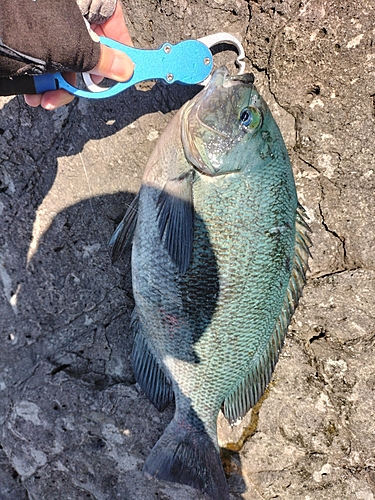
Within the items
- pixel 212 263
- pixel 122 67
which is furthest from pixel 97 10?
pixel 212 263

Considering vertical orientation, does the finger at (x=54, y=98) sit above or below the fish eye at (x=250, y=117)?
above

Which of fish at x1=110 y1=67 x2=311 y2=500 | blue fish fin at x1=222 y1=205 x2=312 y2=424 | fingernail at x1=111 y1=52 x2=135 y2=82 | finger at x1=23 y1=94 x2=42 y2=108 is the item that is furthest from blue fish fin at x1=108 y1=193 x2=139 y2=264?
blue fish fin at x1=222 y1=205 x2=312 y2=424

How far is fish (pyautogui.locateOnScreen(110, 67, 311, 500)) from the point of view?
6.46 ft

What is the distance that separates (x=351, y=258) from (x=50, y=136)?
193 cm

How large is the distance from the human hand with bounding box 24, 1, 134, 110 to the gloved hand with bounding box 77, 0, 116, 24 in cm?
5

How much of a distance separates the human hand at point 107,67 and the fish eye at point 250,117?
22.4 inches

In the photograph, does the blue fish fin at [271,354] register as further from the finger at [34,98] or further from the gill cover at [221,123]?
the finger at [34,98]

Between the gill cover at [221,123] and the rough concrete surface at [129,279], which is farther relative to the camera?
the rough concrete surface at [129,279]

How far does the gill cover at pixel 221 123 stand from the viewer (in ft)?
6.34

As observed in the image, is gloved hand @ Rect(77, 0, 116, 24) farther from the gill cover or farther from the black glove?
the gill cover

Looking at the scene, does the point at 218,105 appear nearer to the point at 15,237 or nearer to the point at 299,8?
the point at 299,8

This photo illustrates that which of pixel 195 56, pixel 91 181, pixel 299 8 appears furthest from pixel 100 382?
pixel 299 8

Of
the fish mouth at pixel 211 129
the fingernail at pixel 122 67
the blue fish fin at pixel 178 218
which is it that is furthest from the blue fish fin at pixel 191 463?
the fingernail at pixel 122 67

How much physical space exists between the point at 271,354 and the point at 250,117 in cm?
121
